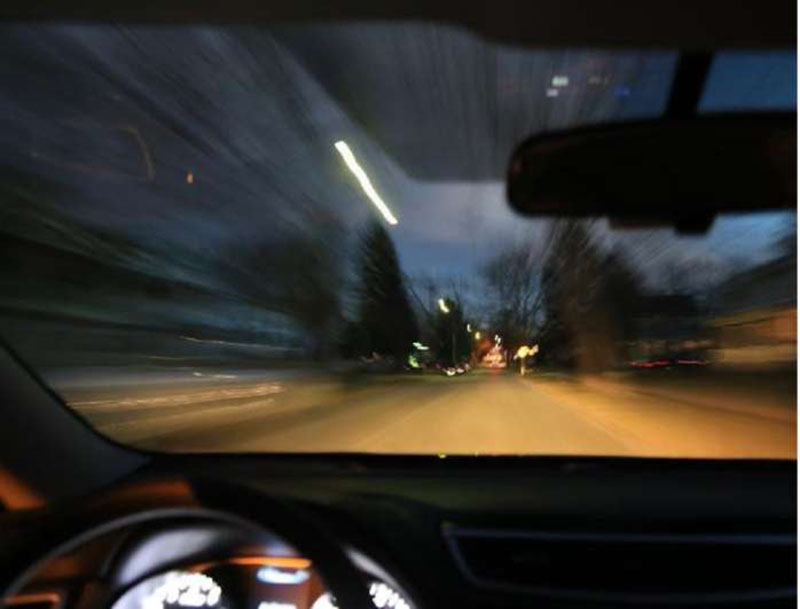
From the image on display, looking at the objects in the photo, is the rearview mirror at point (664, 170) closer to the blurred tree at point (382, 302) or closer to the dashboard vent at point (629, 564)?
the blurred tree at point (382, 302)

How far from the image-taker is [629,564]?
110 inches

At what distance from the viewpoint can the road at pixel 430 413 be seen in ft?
13.3

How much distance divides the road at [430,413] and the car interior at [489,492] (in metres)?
0.64

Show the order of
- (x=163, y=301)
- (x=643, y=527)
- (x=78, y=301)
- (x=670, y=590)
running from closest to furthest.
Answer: (x=670, y=590) → (x=643, y=527) → (x=78, y=301) → (x=163, y=301)

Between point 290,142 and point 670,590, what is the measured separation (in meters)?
2.34

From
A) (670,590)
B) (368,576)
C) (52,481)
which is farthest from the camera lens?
(52,481)

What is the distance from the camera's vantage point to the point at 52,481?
312 cm

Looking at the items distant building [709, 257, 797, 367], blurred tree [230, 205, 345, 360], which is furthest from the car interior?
blurred tree [230, 205, 345, 360]

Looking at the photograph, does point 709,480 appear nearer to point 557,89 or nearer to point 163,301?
point 557,89

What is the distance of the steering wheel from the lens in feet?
6.55

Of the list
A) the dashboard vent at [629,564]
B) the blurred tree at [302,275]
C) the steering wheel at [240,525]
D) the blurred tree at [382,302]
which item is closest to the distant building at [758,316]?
the dashboard vent at [629,564]

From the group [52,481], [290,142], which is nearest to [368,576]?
[52,481]

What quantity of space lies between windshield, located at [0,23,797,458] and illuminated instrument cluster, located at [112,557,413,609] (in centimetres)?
92

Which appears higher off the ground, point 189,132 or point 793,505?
A: point 189,132
